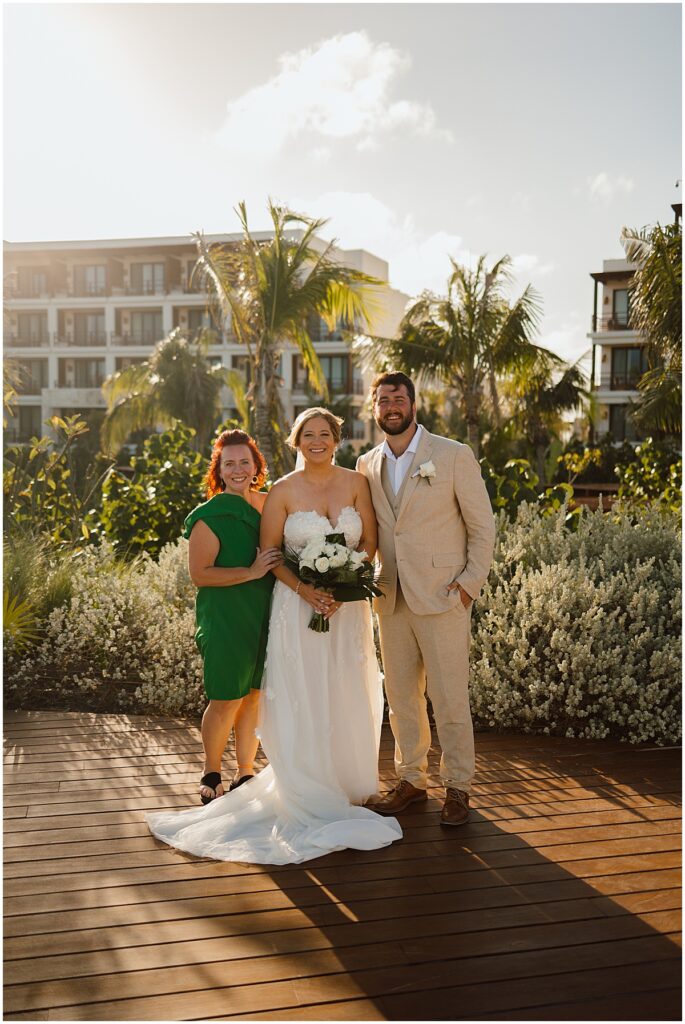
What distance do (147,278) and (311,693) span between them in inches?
1861

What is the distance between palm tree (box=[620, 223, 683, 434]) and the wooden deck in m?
7.89

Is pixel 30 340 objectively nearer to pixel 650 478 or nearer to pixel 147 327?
pixel 147 327

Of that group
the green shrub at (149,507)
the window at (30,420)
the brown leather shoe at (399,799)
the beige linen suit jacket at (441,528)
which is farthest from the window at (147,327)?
the brown leather shoe at (399,799)

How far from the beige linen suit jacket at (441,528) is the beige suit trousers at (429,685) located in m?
0.11

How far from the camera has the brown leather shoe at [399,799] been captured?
4523 mm

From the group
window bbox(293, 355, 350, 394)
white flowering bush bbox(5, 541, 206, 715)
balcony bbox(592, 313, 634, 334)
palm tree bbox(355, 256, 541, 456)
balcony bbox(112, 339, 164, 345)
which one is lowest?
white flowering bush bbox(5, 541, 206, 715)

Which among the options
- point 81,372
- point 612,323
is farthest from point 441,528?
point 81,372

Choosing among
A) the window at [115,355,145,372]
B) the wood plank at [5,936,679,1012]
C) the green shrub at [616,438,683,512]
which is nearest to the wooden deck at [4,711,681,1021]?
the wood plank at [5,936,679,1012]

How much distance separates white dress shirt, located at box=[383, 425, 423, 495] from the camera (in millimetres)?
4531

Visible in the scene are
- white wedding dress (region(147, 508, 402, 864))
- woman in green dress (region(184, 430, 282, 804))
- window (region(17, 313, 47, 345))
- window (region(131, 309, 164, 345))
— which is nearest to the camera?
white wedding dress (region(147, 508, 402, 864))

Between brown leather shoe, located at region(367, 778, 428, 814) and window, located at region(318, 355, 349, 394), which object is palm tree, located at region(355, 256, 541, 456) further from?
window, located at region(318, 355, 349, 394)

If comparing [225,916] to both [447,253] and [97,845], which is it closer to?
[97,845]

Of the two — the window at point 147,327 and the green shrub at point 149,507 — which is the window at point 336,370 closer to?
the window at point 147,327

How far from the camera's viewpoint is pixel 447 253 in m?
21.1
